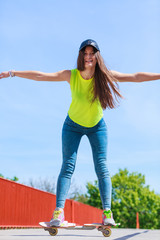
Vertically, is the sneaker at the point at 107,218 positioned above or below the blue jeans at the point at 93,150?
below

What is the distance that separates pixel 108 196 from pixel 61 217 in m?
0.63

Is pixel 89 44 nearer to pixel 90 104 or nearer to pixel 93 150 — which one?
pixel 90 104

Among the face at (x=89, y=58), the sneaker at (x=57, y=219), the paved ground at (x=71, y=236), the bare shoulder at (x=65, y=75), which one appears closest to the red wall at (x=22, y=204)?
the paved ground at (x=71, y=236)

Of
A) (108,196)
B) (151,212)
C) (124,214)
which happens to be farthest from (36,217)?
(151,212)

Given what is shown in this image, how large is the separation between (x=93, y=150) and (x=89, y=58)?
111 centimetres

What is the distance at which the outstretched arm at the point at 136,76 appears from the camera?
3861 millimetres

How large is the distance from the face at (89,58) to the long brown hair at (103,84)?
0.14 feet

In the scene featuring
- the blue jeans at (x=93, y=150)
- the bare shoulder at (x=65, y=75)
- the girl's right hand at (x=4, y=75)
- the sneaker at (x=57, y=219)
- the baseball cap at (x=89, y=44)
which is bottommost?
the sneaker at (x=57, y=219)

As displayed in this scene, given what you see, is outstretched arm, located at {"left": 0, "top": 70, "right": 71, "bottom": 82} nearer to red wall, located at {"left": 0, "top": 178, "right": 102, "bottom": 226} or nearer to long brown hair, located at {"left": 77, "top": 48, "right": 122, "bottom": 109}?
long brown hair, located at {"left": 77, "top": 48, "right": 122, "bottom": 109}

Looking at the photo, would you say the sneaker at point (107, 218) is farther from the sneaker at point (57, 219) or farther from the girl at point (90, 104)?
the sneaker at point (57, 219)

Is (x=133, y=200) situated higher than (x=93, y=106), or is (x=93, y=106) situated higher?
(x=133, y=200)

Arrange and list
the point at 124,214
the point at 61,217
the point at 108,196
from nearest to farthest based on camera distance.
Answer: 1. the point at 61,217
2. the point at 108,196
3. the point at 124,214

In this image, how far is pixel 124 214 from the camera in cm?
5475

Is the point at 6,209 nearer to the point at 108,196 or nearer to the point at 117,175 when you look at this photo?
the point at 108,196
